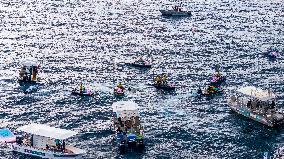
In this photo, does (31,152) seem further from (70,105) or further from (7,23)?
(7,23)

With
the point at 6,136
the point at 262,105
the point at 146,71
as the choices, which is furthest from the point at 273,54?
the point at 6,136

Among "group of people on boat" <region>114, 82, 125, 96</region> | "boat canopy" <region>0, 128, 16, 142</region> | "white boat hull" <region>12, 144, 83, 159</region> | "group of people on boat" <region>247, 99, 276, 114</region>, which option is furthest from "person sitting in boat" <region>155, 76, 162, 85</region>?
"boat canopy" <region>0, 128, 16, 142</region>

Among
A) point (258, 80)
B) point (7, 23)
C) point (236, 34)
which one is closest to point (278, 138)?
point (258, 80)

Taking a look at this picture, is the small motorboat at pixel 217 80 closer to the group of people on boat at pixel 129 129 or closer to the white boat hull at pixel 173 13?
the group of people on boat at pixel 129 129

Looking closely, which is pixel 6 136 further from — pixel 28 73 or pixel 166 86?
pixel 166 86

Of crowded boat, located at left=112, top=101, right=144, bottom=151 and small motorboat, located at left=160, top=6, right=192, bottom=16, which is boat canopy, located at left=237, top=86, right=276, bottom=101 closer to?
crowded boat, located at left=112, top=101, right=144, bottom=151

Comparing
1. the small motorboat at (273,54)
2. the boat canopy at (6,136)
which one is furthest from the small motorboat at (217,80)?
the boat canopy at (6,136)
